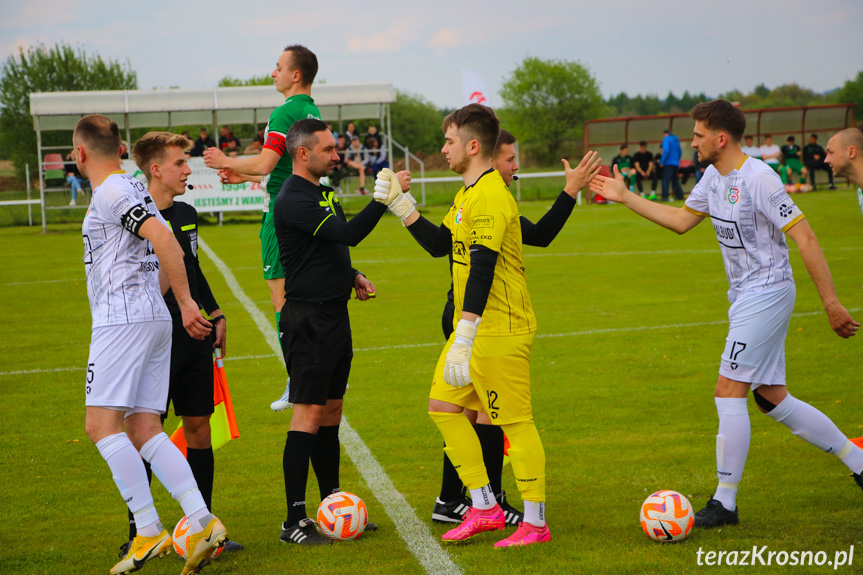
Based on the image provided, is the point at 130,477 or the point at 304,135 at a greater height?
the point at 304,135

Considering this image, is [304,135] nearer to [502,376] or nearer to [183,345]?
[183,345]

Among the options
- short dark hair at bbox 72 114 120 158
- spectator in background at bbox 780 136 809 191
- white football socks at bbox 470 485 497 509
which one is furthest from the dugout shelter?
short dark hair at bbox 72 114 120 158

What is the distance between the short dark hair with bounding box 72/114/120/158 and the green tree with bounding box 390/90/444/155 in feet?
296

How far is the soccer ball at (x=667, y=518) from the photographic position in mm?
4789

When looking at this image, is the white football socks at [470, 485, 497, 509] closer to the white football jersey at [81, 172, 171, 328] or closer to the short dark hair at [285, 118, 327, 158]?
the white football jersey at [81, 172, 171, 328]

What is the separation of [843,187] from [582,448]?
1252 inches

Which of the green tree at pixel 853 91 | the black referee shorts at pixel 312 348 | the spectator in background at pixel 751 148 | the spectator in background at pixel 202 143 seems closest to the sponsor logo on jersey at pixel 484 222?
the black referee shorts at pixel 312 348

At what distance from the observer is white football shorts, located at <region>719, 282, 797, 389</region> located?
16.6 feet

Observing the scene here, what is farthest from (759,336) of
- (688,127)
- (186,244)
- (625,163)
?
(688,127)

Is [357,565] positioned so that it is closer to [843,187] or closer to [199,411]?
[199,411]

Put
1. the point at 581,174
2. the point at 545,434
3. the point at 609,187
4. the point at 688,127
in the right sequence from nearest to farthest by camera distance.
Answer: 1. the point at 581,174
2. the point at 609,187
3. the point at 545,434
4. the point at 688,127

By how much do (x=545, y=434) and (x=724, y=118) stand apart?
3.16 m

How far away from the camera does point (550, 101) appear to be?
99.6 m

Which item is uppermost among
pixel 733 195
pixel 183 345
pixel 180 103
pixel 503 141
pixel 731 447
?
pixel 180 103
